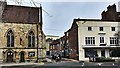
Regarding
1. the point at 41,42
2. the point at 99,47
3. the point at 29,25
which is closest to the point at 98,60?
the point at 99,47

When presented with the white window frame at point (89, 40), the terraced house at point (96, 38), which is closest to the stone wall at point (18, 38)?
the terraced house at point (96, 38)

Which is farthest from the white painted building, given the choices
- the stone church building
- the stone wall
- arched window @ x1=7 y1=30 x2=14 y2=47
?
arched window @ x1=7 y1=30 x2=14 y2=47

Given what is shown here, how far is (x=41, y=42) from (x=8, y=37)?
23.3 feet

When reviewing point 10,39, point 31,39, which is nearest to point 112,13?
point 31,39

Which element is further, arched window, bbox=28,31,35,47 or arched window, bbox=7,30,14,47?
arched window, bbox=28,31,35,47

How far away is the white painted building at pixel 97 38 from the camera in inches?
2203

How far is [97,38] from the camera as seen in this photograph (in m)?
56.2

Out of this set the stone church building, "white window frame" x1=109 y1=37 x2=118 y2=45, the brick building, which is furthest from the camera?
the brick building

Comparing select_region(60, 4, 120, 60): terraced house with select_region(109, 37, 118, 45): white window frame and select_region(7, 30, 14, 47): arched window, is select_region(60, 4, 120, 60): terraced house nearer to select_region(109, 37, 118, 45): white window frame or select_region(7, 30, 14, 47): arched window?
select_region(109, 37, 118, 45): white window frame

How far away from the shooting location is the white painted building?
55969 mm

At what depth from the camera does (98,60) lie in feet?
162

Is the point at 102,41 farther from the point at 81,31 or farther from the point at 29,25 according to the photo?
the point at 29,25

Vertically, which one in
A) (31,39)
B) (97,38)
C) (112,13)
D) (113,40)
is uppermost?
(112,13)

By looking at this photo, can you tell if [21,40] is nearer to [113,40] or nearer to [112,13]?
[113,40]
